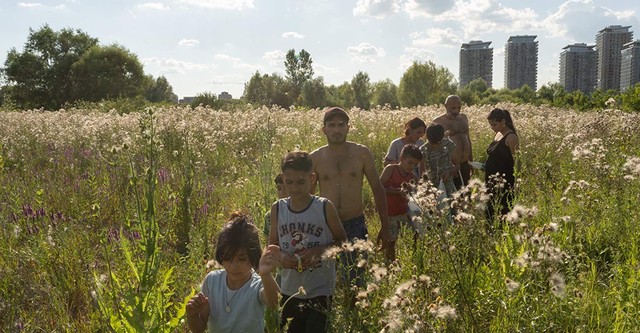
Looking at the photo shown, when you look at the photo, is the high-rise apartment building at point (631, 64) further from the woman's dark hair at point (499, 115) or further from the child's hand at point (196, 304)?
the child's hand at point (196, 304)

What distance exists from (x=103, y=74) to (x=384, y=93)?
125ft

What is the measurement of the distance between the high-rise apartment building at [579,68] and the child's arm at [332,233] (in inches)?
5143

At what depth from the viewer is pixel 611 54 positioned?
108 m

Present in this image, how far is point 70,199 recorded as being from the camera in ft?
20.3

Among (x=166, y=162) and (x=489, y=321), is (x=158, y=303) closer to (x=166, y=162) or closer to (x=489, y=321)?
(x=489, y=321)

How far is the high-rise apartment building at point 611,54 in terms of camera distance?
106 m

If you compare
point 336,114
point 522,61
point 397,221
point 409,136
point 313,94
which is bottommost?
point 397,221

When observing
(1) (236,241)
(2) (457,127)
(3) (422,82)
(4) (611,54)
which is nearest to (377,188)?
(1) (236,241)

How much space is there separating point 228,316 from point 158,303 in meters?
0.38

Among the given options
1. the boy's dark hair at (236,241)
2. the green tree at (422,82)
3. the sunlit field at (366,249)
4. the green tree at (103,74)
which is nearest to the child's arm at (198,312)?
the sunlit field at (366,249)

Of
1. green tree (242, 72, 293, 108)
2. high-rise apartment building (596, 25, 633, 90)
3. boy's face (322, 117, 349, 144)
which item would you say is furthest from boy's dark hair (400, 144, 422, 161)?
high-rise apartment building (596, 25, 633, 90)

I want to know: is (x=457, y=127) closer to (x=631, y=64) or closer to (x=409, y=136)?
(x=409, y=136)

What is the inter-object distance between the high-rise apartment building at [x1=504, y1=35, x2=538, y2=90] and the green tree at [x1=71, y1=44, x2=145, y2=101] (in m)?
113

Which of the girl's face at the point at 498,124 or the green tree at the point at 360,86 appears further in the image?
the green tree at the point at 360,86
